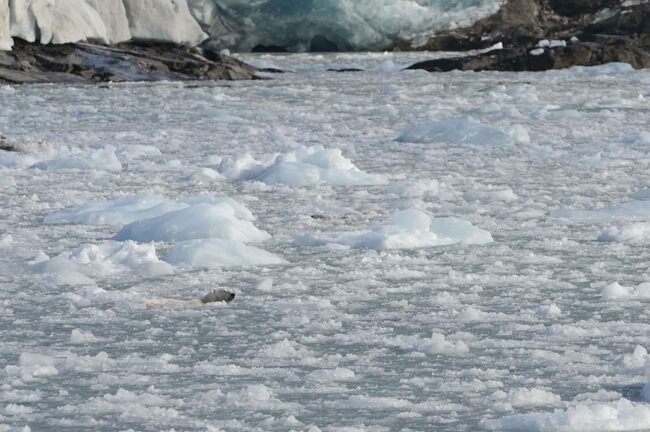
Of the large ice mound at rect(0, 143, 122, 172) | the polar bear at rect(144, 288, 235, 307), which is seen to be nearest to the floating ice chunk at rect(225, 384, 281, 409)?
the polar bear at rect(144, 288, 235, 307)

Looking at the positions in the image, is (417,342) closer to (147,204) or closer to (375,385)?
(375,385)

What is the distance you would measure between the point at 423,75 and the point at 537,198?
1339 cm

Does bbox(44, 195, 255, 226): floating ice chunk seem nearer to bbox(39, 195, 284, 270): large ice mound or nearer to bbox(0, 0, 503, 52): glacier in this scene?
bbox(39, 195, 284, 270): large ice mound

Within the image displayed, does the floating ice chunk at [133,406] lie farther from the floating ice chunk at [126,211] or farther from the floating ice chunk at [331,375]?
the floating ice chunk at [126,211]

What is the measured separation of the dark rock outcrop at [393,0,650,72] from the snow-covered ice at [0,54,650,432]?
1154 cm

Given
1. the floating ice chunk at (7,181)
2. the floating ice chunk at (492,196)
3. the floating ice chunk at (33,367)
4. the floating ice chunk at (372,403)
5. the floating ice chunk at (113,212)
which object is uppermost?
the floating ice chunk at (372,403)

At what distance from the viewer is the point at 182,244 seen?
209 inches

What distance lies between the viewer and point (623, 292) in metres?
4.50

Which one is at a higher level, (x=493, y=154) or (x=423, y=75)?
(x=493, y=154)

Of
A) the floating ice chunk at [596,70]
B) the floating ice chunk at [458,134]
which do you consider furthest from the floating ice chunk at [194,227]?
the floating ice chunk at [596,70]

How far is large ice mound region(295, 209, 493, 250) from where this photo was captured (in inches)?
219

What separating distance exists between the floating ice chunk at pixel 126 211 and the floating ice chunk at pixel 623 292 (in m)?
2.07

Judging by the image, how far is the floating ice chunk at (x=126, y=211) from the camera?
246 inches

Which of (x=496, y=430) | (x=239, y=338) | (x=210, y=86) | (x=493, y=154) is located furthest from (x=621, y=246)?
(x=210, y=86)
